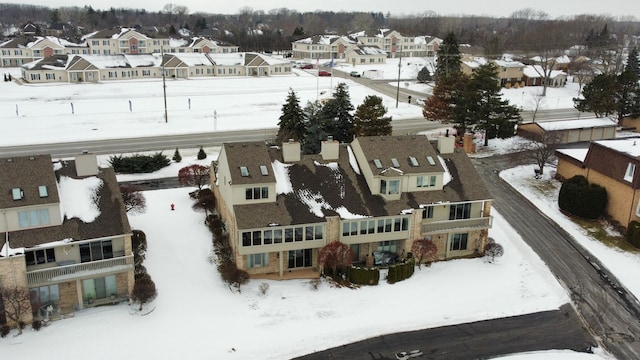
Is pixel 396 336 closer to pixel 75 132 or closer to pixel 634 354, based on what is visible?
pixel 634 354

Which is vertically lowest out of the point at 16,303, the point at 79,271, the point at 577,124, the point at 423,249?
the point at 16,303

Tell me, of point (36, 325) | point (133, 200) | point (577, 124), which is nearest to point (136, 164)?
point (133, 200)

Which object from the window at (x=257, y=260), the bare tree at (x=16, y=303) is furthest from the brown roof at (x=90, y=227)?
the window at (x=257, y=260)

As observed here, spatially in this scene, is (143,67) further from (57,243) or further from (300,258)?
(57,243)

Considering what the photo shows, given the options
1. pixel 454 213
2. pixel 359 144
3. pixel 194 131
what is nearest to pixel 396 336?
pixel 454 213

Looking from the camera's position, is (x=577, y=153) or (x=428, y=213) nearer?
(x=428, y=213)

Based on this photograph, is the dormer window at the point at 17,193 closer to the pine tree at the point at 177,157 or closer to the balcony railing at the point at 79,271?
the balcony railing at the point at 79,271

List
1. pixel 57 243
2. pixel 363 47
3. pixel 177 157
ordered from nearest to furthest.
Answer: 1. pixel 57 243
2. pixel 177 157
3. pixel 363 47
